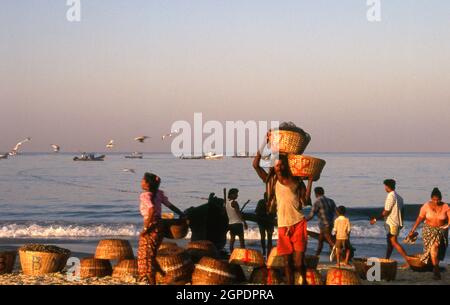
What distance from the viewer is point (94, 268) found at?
10883 millimetres

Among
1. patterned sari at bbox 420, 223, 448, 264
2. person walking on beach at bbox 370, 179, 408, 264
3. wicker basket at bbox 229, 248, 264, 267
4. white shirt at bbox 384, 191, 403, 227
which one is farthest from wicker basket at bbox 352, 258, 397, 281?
wicker basket at bbox 229, 248, 264, 267

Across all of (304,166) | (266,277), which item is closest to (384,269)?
(266,277)

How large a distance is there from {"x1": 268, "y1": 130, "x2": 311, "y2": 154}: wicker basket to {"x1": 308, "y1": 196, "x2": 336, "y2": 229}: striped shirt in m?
3.59

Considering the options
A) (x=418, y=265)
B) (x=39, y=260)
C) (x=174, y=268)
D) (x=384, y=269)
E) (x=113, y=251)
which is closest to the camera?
(x=174, y=268)

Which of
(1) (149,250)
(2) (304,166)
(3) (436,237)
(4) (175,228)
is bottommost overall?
(3) (436,237)

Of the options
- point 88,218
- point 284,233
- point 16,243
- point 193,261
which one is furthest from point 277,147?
point 88,218

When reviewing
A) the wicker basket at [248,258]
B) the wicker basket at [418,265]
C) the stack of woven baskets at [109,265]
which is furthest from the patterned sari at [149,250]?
the wicker basket at [418,265]

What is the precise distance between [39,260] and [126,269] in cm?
153

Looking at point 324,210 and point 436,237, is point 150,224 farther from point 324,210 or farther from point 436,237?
point 436,237

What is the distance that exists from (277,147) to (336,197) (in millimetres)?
37513

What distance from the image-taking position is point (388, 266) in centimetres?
1113

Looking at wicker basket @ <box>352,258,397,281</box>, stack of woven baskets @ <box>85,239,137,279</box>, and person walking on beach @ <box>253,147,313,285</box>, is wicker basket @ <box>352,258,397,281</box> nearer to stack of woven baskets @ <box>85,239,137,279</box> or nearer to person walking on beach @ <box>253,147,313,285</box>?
person walking on beach @ <box>253,147,313,285</box>

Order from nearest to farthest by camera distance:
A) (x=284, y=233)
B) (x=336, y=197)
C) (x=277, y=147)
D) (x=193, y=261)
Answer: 1. (x=284, y=233)
2. (x=277, y=147)
3. (x=193, y=261)
4. (x=336, y=197)
